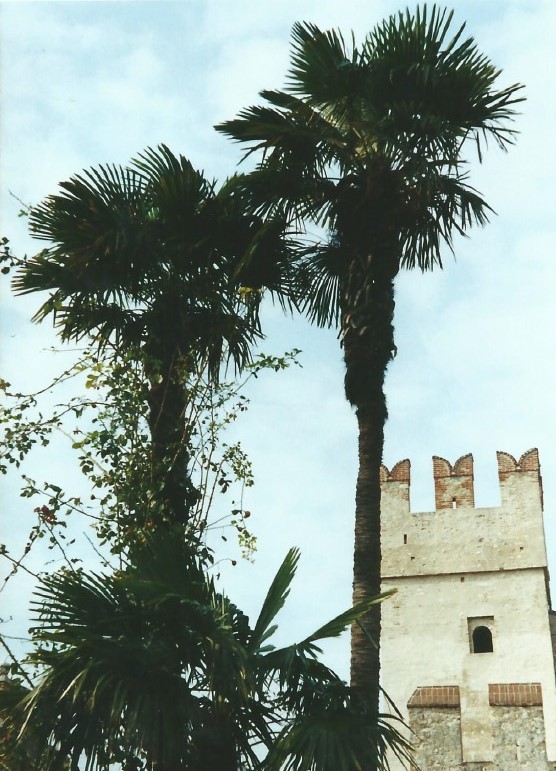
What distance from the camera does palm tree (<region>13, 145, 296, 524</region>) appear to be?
35.6ft

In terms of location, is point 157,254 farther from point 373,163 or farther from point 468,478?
point 468,478

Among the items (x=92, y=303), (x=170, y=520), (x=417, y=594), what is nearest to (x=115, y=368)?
(x=92, y=303)

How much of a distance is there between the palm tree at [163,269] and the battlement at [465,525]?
42.0ft

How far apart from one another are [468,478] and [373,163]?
1390 centimetres

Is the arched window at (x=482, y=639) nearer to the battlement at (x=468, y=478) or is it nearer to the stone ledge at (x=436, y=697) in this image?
the stone ledge at (x=436, y=697)

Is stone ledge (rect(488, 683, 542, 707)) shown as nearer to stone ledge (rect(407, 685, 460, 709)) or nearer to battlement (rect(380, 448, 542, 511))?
stone ledge (rect(407, 685, 460, 709))

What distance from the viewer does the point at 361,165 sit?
10.9 meters

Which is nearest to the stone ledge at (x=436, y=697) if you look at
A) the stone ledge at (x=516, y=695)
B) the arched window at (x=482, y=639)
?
the stone ledge at (x=516, y=695)

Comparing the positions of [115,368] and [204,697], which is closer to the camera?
[204,697]

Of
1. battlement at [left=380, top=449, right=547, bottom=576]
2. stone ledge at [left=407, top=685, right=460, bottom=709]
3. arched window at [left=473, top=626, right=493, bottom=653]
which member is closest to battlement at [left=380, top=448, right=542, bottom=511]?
battlement at [left=380, top=449, right=547, bottom=576]

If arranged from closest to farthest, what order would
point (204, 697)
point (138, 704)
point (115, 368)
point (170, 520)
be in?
point (138, 704) → point (204, 697) → point (170, 520) → point (115, 368)

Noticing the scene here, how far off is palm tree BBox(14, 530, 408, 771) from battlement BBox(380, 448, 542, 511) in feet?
51.2

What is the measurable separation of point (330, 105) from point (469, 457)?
43.7ft

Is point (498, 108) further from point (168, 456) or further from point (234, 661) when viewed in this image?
point (234, 661)
